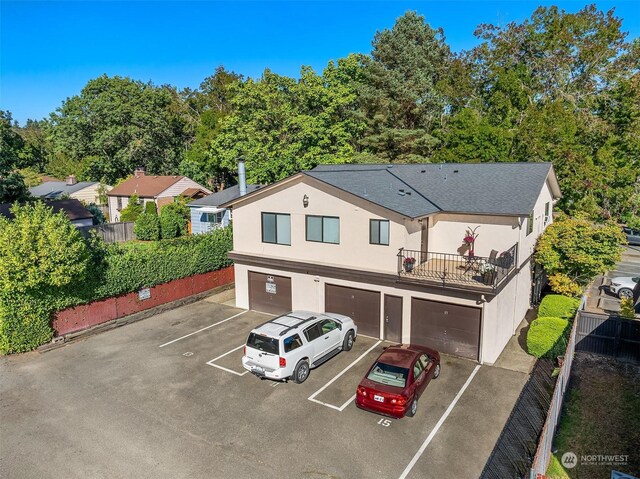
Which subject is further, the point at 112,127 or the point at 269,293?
the point at 112,127

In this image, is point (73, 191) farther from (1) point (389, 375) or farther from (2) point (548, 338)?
(2) point (548, 338)

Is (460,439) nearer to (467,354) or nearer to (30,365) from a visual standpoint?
(467,354)

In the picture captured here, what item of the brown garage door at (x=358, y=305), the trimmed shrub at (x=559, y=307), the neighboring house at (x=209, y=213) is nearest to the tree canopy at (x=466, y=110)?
the neighboring house at (x=209, y=213)

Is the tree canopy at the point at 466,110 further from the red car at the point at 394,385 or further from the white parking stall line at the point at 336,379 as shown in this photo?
the red car at the point at 394,385

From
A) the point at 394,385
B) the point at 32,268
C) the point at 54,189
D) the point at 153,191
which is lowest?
the point at 394,385

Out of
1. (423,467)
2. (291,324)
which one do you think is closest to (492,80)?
(291,324)

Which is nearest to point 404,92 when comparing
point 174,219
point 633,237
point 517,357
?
point 633,237
